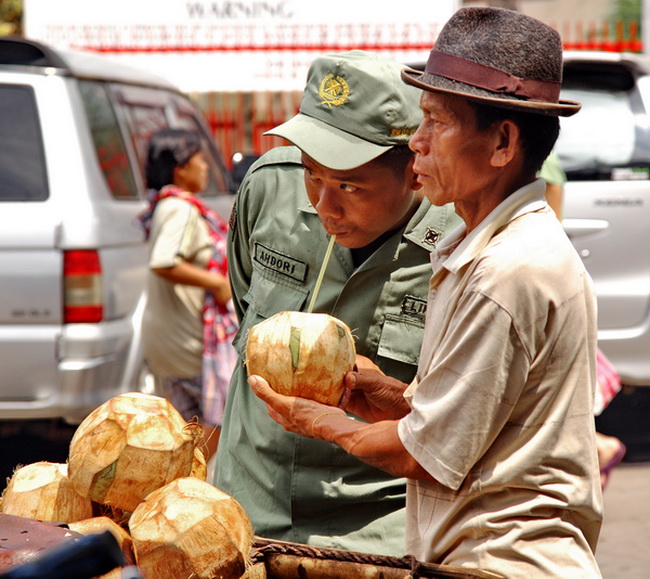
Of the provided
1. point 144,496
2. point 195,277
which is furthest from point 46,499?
point 195,277

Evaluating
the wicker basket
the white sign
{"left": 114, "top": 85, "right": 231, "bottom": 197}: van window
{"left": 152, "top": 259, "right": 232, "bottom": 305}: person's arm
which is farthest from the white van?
the white sign

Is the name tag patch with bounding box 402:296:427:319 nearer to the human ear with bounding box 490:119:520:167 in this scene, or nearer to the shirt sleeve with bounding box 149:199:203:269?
the human ear with bounding box 490:119:520:167

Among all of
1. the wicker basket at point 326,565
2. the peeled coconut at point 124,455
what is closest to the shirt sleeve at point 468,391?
the wicker basket at point 326,565

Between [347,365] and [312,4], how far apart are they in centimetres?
1154

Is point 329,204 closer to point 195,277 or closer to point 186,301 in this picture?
point 195,277

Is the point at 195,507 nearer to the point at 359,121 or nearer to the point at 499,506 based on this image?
the point at 499,506

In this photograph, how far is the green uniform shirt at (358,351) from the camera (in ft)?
7.79

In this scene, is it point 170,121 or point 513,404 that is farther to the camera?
point 170,121

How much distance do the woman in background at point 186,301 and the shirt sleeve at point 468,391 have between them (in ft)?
11.9

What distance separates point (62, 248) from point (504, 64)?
12.8ft

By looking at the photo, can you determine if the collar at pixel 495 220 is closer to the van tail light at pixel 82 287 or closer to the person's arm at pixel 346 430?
the person's arm at pixel 346 430

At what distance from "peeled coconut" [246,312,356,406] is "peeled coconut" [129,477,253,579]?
292 millimetres

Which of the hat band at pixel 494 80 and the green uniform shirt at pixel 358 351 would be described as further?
the green uniform shirt at pixel 358 351

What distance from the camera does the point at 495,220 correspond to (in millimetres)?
1778
